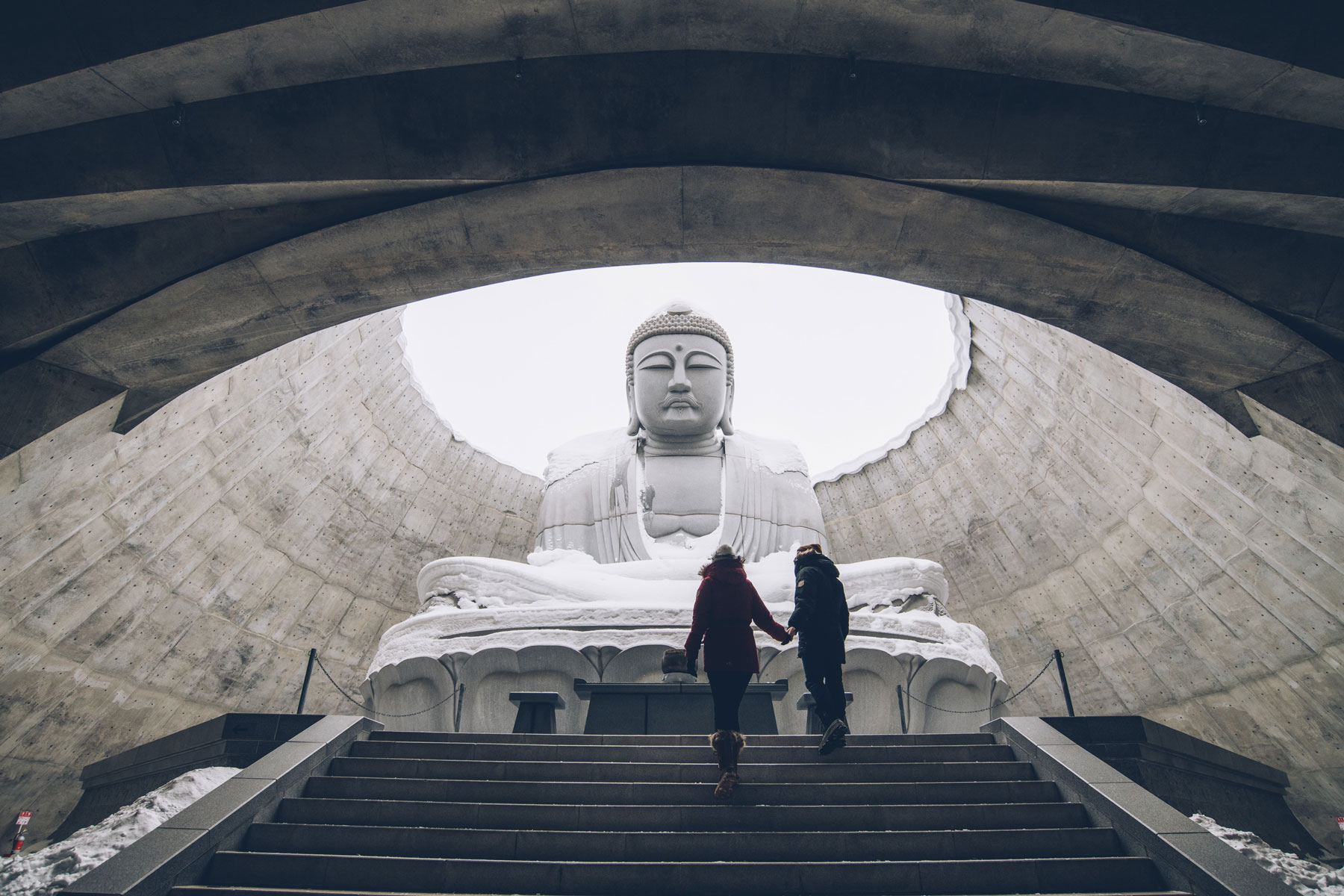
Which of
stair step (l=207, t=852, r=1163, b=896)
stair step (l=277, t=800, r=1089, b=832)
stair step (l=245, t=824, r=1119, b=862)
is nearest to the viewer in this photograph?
stair step (l=207, t=852, r=1163, b=896)

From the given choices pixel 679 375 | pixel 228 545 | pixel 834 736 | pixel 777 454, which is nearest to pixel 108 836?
pixel 834 736

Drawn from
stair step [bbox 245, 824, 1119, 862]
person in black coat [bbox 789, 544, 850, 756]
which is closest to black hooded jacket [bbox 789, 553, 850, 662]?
person in black coat [bbox 789, 544, 850, 756]

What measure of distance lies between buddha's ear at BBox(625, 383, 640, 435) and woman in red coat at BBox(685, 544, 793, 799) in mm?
5137

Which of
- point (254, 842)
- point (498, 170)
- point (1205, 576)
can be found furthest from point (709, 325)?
point (254, 842)

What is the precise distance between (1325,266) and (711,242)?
3.81 m

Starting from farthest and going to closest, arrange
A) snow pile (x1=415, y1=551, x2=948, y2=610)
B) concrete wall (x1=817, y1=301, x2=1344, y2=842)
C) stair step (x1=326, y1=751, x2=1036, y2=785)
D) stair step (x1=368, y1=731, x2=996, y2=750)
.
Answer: concrete wall (x1=817, y1=301, x2=1344, y2=842)
snow pile (x1=415, y1=551, x2=948, y2=610)
stair step (x1=368, y1=731, x2=996, y2=750)
stair step (x1=326, y1=751, x2=1036, y2=785)

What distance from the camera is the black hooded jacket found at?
13.4ft

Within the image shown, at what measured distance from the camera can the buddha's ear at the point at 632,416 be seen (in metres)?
9.24

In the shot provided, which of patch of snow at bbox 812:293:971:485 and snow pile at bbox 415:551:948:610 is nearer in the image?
snow pile at bbox 415:551:948:610

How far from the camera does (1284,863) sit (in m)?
5.02

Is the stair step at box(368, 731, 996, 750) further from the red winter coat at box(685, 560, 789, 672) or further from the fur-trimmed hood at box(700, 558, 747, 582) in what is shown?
the fur-trimmed hood at box(700, 558, 747, 582)

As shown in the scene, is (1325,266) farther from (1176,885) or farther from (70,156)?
(70,156)

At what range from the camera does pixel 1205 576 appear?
8.47 m

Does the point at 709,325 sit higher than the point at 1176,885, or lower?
higher
